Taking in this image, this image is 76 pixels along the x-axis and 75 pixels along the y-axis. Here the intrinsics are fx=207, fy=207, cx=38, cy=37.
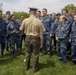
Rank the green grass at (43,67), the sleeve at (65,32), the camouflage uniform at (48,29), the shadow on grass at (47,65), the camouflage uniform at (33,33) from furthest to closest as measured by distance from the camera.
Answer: the camouflage uniform at (48,29), the sleeve at (65,32), the shadow on grass at (47,65), the green grass at (43,67), the camouflage uniform at (33,33)

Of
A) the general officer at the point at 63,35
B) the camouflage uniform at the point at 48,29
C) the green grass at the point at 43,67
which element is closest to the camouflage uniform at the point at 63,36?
the general officer at the point at 63,35

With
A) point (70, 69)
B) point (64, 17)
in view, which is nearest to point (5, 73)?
point (70, 69)

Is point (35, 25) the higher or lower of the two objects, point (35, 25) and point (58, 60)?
the higher

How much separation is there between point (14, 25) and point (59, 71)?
11.8ft

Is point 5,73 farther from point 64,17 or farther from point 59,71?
point 64,17

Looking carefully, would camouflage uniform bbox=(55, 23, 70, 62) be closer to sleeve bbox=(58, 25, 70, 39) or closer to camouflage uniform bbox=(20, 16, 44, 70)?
sleeve bbox=(58, 25, 70, 39)

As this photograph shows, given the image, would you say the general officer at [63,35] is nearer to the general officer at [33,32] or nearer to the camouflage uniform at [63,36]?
the camouflage uniform at [63,36]

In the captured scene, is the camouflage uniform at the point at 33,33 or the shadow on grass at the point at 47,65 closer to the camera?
the camouflage uniform at the point at 33,33

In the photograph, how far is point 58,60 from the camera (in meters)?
10.2

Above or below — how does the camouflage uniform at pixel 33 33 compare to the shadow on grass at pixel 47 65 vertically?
above

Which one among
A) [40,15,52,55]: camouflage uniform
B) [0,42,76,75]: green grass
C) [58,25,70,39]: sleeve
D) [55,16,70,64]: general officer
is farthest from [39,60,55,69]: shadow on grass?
[58,25,70,39]: sleeve

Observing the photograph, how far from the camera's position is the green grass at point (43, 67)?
28.4 ft

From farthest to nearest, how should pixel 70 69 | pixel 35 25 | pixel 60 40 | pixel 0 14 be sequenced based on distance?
pixel 0 14 → pixel 60 40 → pixel 70 69 → pixel 35 25

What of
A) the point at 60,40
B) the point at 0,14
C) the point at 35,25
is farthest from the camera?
the point at 0,14
